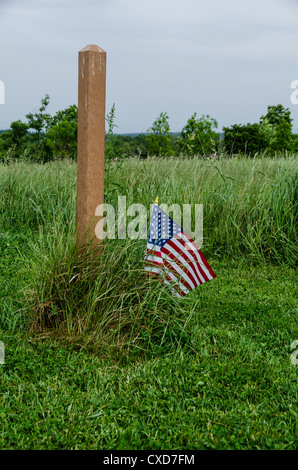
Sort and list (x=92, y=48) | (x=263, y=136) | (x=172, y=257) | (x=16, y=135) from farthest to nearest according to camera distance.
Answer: (x=16, y=135)
(x=263, y=136)
(x=172, y=257)
(x=92, y=48)

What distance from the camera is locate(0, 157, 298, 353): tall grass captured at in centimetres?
328

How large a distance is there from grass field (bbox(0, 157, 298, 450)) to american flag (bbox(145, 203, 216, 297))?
0.34 feet

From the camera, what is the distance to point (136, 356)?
312 cm

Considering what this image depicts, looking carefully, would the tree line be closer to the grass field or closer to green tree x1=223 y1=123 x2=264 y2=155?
green tree x1=223 y1=123 x2=264 y2=155

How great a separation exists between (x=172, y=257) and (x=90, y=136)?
1087mm

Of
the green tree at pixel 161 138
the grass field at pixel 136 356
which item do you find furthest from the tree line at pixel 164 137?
the grass field at pixel 136 356

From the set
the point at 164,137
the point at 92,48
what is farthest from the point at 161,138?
the point at 92,48

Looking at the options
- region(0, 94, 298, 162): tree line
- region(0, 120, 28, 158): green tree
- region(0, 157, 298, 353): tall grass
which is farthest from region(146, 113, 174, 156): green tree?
region(0, 120, 28, 158): green tree

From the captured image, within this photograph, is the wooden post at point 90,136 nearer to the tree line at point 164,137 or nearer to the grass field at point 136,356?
the grass field at point 136,356

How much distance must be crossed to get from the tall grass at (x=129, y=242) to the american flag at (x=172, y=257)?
0.11m

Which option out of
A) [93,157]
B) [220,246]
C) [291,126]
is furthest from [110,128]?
[291,126]

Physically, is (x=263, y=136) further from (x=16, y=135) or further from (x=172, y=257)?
(x=172, y=257)

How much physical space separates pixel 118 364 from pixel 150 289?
1.86ft
